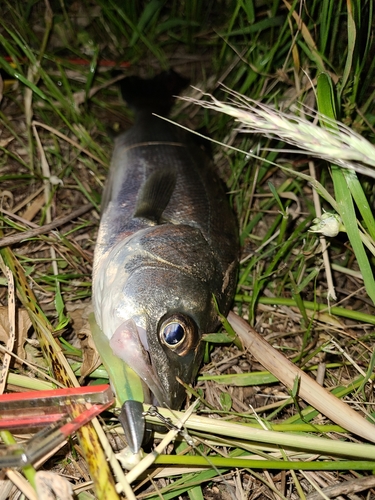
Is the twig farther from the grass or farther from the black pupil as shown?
the black pupil

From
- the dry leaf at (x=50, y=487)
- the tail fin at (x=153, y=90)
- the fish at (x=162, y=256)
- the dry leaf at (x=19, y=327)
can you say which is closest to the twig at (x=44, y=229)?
the fish at (x=162, y=256)

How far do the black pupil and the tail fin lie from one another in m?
1.99

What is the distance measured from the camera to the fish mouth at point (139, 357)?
90.1 inches

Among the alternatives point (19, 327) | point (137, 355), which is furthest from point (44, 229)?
point (137, 355)

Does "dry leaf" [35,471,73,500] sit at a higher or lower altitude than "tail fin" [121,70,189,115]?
lower

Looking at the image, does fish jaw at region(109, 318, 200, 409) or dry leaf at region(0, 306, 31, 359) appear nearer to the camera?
fish jaw at region(109, 318, 200, 409)

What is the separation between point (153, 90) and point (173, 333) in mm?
2312

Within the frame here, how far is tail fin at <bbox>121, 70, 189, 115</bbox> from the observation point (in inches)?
150

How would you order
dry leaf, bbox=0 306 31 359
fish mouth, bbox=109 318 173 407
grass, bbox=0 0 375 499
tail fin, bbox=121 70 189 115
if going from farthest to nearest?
tail fin, bbox=121 70 189 115, dry leaf, bbox=0 306 31 359, grass, bbox=0 0 375 499, fish mouth, bbox=109 318 173 407

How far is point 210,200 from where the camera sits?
3043 millimetres

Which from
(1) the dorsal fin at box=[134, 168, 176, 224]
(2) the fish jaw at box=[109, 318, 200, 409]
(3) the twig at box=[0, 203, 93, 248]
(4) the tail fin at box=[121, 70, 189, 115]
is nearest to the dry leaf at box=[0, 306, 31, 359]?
(3) the twig at box=[0, 203, 93, 248]

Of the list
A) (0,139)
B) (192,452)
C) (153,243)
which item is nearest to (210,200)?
(153,243)

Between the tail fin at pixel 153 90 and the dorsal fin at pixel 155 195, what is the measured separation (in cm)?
90

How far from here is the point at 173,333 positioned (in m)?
2.37
